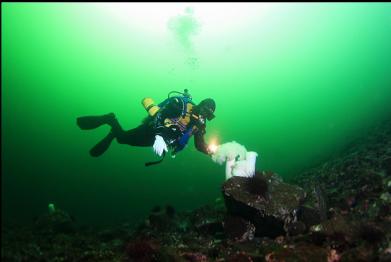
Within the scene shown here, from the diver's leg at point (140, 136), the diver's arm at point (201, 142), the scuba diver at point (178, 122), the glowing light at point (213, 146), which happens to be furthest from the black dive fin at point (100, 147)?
the glowing light at point (213, 146)

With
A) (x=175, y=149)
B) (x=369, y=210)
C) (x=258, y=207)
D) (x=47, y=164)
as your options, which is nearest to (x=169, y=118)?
(x=175, y=149)

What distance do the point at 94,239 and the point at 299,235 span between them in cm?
1025

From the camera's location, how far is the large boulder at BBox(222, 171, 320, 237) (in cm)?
852

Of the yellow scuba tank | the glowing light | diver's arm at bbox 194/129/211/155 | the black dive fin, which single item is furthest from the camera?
the black dive fin

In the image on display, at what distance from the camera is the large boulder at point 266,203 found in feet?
Answer: 27.9

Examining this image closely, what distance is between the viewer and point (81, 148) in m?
124

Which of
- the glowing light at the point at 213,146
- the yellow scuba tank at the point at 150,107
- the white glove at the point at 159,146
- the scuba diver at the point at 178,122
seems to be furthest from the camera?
the yellow scuba tank at the point at 150,107

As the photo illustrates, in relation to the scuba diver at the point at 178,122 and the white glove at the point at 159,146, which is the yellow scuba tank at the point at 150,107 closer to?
the scuba diver at the point at 178,122

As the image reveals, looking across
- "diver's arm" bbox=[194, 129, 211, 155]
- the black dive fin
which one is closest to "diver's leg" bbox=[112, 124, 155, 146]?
the black dive fin

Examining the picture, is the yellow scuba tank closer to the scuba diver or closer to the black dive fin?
the scuba diver

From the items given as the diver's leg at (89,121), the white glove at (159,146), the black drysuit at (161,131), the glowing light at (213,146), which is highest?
the diver's leg at (89,121)

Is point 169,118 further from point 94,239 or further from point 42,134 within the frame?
point 42,134

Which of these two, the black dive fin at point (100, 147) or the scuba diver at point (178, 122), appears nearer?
the scuba diver at point (178, 122)

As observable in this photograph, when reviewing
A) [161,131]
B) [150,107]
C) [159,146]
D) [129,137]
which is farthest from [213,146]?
[129,137]
